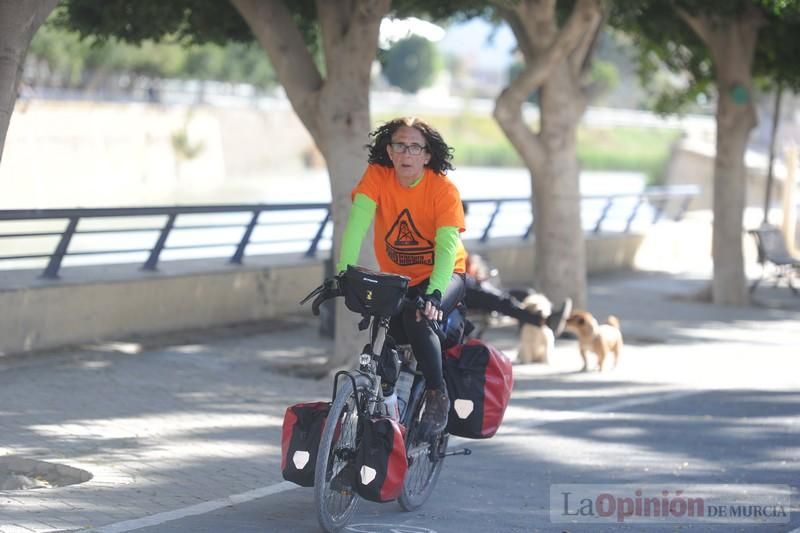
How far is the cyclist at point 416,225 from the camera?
6457 mm

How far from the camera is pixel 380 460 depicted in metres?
6.18

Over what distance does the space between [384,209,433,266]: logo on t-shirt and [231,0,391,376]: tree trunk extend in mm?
4245

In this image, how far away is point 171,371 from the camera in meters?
11.1

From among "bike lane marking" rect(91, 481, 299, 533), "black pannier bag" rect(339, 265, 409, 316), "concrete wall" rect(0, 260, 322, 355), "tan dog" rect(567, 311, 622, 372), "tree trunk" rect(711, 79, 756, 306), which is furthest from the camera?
A: "tree trunk" rect(711, 79, 756, 306)

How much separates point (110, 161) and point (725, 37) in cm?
3802

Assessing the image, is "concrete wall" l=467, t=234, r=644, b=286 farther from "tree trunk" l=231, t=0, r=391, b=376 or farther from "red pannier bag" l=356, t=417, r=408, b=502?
"red pannier bag" l=356, t=417, r=408, b=502

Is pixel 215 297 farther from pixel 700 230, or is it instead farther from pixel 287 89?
pixel 700 230

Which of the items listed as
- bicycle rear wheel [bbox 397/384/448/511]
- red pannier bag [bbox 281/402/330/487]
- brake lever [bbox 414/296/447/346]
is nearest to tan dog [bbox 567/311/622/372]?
bicycle rear wheel [bbox 397/384/448/511]

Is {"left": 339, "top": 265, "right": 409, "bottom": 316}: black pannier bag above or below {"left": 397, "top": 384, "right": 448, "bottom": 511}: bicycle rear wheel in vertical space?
above

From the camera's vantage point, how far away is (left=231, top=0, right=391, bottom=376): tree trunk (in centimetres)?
1101

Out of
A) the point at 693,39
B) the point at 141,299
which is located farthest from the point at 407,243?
the point at 693,39

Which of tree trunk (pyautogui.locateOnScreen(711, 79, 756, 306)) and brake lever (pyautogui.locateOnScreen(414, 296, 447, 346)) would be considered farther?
tree trunk (pyautogui.locateOnScreen(711, 79, 756, 306))

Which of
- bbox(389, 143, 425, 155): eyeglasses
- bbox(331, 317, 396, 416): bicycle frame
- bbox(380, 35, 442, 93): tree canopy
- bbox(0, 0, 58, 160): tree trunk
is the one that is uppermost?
bbox(380, 35, 442, 93): tree canopy

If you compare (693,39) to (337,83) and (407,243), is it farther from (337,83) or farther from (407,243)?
(407,243)
